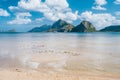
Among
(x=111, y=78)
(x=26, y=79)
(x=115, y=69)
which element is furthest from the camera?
(x=115, y=69)

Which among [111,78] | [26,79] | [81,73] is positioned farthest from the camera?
[81,73]

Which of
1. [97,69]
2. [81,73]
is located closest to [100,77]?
[81,73]

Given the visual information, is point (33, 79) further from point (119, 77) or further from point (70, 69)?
point (119, 77)

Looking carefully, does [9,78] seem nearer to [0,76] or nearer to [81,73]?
[0,76]

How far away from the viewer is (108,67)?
765 inches

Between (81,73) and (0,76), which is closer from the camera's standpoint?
(0,76)

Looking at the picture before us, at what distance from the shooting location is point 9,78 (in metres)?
14.5

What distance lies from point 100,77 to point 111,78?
0.80 m

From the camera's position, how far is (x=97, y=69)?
18.5 m

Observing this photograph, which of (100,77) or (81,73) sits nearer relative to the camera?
(100,77)

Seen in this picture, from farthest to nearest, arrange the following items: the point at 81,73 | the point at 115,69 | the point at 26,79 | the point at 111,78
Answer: the point at 115,69 < the point at 81,73 < the point at 111,78 < the point at 26,79

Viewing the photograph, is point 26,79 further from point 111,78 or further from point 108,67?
point 108,67

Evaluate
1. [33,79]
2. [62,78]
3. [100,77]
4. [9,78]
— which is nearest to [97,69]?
[100,77]

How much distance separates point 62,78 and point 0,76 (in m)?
4.61
